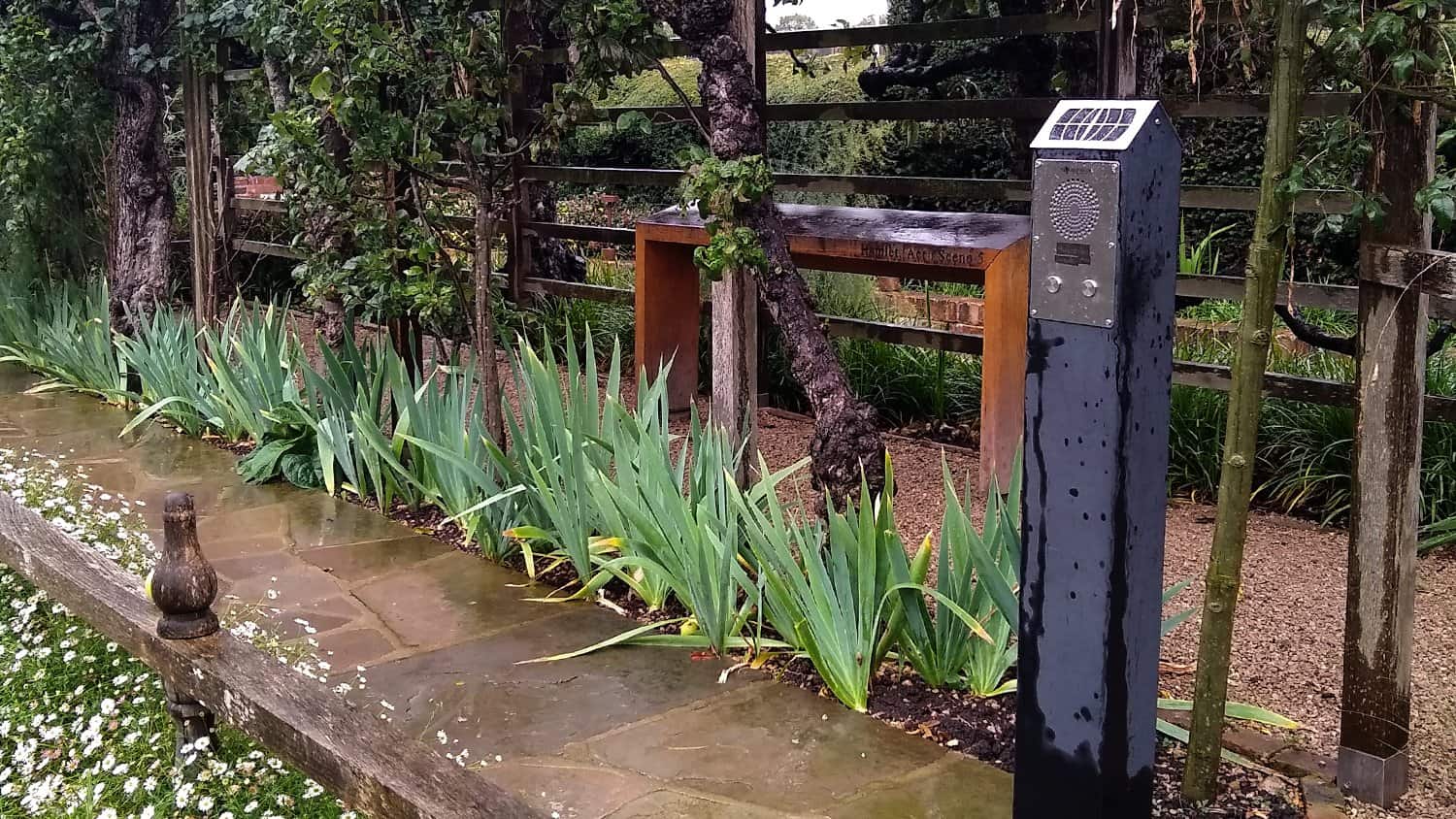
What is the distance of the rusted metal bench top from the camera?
4.37 m

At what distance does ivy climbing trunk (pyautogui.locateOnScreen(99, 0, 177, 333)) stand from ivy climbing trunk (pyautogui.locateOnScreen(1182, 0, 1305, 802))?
6194 millimetres

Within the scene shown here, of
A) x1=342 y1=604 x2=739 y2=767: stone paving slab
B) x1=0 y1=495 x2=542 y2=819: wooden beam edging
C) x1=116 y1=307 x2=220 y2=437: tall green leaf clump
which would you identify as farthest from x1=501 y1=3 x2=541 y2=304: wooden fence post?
x1=0 y1=495 x2=542 y2=819: wooden beam edging

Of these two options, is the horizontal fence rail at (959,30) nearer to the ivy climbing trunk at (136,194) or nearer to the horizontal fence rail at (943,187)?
the horizontal fence rail at (943,187)

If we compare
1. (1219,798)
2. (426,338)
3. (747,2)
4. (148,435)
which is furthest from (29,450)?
(1219,798)

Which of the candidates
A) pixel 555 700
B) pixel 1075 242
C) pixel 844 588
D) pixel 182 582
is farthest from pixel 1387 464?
pixel 182 582

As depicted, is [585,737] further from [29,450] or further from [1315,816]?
[29,450]

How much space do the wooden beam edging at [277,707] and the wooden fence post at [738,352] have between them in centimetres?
Result: 185

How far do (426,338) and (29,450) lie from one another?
2.33 metres

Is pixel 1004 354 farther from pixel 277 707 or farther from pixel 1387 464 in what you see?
pixel 277 707

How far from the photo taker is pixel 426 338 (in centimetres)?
770

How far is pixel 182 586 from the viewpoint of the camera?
2.81 metres

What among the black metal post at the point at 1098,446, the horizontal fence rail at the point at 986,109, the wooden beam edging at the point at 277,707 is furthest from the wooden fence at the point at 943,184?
the wooden beam edging at the point at 277,707

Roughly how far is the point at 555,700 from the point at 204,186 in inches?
193

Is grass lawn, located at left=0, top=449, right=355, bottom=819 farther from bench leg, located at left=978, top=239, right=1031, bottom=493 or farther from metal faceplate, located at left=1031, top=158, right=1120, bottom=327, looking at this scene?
bench leg, located at left=978, top=239, right=1031, bottom=493
